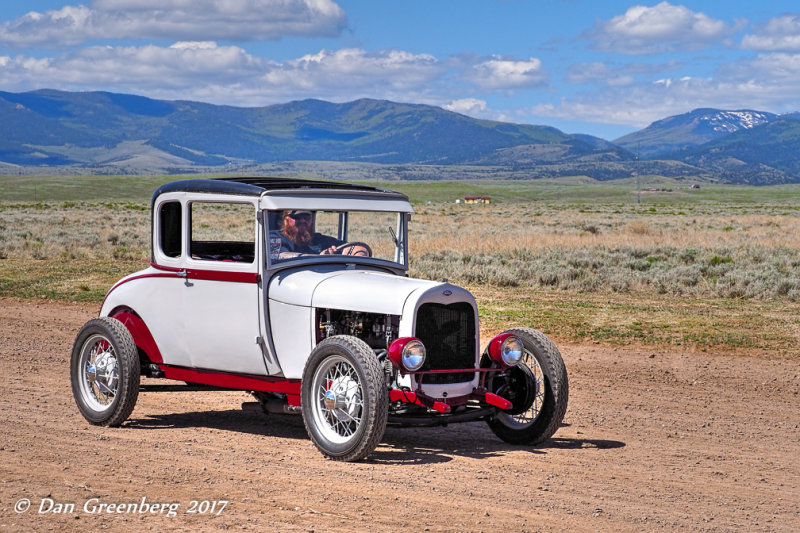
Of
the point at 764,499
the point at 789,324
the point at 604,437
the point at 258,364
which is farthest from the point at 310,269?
the point at 789,324

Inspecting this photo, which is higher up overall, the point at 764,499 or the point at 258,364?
the point at 258,364

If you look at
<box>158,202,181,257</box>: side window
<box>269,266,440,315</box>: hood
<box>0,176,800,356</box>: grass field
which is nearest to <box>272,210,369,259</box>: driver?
<box>269,266,440,315</box>: hood

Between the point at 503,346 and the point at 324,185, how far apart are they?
2294 millimetres

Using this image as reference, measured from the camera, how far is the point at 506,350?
843 centimetres

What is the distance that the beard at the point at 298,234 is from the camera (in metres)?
8.69

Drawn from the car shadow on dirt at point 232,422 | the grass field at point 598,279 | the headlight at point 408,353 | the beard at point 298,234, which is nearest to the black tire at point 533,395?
the headlight at point 408,353

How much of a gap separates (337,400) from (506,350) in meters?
1.56

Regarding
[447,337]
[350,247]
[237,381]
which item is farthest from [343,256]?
[237,381]

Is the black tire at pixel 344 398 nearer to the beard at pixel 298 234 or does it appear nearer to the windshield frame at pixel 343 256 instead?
the windshield frame at pixel 343 256

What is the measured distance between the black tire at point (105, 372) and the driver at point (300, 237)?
5.96 ft

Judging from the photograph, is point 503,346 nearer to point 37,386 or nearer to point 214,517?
point 214,517

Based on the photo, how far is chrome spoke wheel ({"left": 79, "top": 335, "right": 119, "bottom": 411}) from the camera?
941 centimetres

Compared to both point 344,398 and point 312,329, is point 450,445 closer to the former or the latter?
point 344,398

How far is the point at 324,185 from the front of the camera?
9.23m
